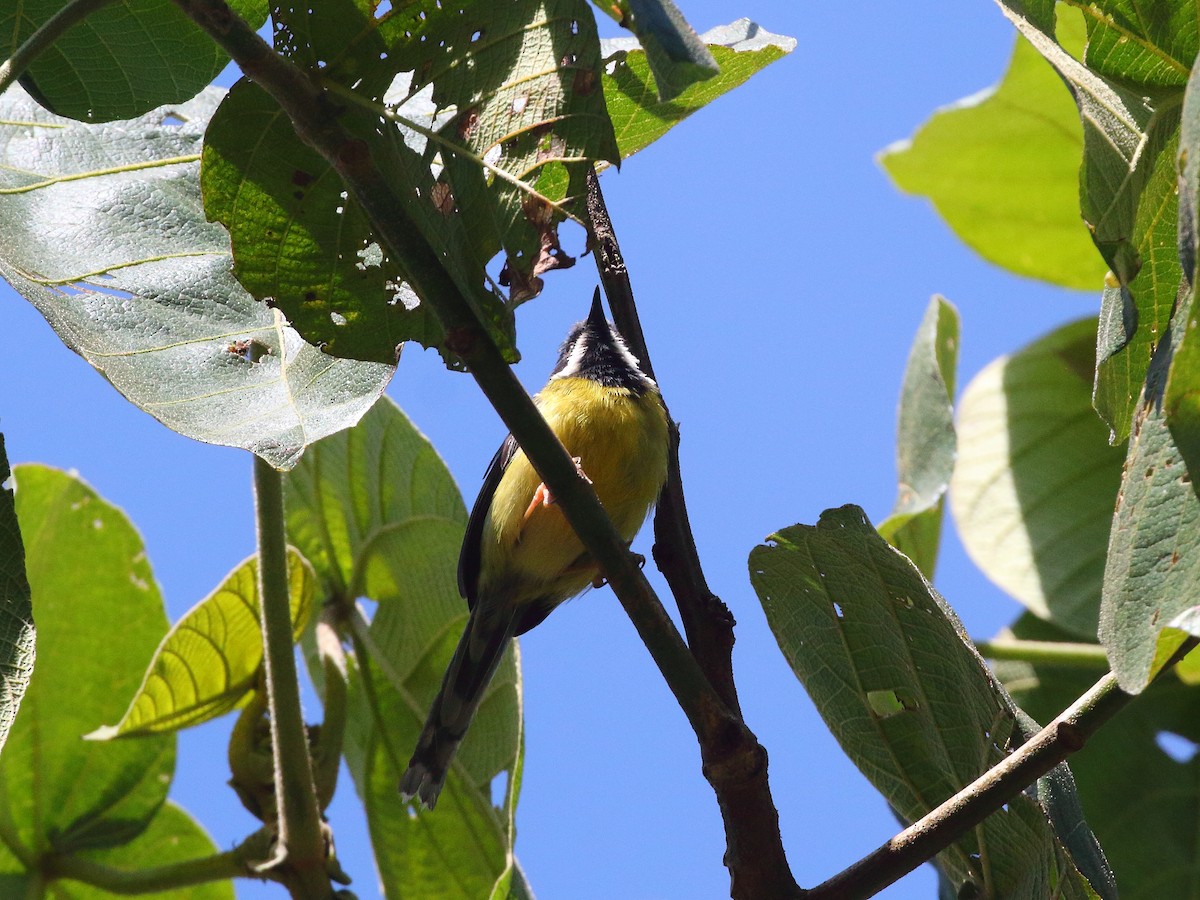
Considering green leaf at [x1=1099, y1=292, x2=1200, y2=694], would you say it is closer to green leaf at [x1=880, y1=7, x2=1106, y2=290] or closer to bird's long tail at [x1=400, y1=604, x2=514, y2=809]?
bird's long tail at [x1=400, y1=604, x2=514, y2=809]

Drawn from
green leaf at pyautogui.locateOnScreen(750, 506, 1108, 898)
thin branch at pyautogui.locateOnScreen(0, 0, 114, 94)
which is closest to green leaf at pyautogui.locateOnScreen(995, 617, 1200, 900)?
green leaf at pyautogui.locateOnScreen(750, 506, 1108, 898)

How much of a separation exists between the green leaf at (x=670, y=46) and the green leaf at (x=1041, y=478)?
6.91 feet

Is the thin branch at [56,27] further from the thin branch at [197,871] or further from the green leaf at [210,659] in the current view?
the thin branch at [197,871]

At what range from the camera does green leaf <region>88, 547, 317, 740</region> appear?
2.44 m

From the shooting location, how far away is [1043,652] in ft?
8.66

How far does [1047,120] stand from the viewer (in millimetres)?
3156

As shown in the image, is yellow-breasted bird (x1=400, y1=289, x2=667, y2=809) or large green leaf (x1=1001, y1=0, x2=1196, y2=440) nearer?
large green leaf (x1=1001, y1=0, x2=1196, y2=440)

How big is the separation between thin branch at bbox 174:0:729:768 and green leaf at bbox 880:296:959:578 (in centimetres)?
130

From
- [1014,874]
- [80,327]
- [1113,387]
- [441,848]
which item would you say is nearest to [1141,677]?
[1113,387]

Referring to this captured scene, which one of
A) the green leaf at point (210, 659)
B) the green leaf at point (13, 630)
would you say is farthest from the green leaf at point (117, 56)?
the green leaf at point (210, 659)

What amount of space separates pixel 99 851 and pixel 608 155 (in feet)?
6.93

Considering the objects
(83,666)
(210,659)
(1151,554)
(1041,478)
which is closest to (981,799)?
(1151,554)

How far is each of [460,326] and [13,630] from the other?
0.61 meters

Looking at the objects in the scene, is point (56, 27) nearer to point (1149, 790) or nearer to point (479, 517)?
point (479, 517)
